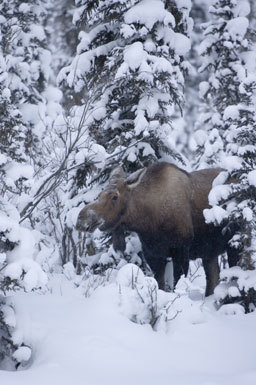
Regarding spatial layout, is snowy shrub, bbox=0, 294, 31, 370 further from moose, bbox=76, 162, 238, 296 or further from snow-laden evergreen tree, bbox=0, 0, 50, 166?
snow-laden evergreen tree, bbox=0, 0, 50, 166

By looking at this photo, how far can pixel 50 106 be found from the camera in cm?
1912

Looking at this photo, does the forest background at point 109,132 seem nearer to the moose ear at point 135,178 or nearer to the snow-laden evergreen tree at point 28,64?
the snow-laden evergreen tree at point 28,64

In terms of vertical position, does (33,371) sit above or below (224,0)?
below

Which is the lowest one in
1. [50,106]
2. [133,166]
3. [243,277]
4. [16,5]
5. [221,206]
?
[243,277]

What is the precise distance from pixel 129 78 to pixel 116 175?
1.84 metres

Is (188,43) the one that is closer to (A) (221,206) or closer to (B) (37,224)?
(A) (221,206)

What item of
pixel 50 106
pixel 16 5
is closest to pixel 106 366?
pixel 16 5

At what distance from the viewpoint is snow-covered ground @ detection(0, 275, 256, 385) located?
4.57 metres

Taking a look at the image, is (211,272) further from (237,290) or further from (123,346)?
(123,346)

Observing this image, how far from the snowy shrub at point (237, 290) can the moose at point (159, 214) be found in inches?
56.8

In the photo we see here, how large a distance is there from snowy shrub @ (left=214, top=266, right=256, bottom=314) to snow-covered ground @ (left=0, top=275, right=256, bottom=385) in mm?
373

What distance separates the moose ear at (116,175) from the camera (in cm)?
853

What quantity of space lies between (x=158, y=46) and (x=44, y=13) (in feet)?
29.9

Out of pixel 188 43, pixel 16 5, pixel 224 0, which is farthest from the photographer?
pixel 16 5
